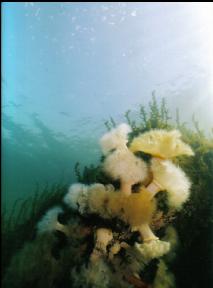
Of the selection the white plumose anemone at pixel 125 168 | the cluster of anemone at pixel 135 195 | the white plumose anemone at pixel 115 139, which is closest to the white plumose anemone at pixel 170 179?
the cluster of anemone at pixel 135 195

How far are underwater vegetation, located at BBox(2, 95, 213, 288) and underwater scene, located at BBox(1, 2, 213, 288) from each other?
11 mm

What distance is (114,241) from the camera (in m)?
2.72

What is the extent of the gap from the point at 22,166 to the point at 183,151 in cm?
4702

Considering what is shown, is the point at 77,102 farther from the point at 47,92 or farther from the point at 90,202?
the point at 90,202

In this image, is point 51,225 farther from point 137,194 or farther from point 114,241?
point 137,194

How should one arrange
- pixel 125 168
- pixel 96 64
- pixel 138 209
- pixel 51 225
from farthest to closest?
1. pixel 96 64
2. pixel 51 225
3. pixel 125 168
4. pixel 138 209

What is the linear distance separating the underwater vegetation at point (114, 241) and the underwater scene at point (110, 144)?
1 centimetres

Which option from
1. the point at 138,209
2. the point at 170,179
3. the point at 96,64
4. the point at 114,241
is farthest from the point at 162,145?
the point at 96,64

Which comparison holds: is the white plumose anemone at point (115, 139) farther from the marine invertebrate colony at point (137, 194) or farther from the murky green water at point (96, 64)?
the murky green water at point (96, 64)

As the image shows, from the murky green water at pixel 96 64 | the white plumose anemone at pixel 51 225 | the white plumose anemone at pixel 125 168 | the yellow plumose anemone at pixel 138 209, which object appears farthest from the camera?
the murky green water at pixel 96 64

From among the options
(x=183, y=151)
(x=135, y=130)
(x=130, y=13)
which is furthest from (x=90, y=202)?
(x=130, y=13)

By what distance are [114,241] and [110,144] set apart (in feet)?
3.10

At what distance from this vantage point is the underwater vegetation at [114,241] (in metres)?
2.59

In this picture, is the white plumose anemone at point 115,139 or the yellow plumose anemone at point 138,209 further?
the white plumose anemone at point 115,139
